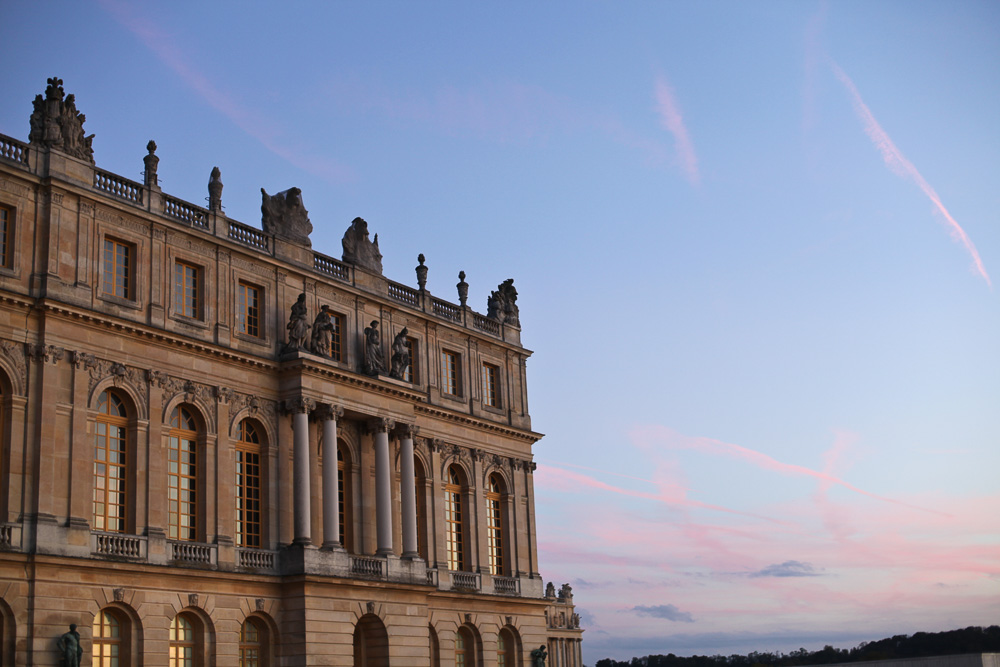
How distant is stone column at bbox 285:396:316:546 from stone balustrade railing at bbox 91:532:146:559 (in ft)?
18.4

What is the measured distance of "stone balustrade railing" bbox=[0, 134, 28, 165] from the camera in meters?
30.9

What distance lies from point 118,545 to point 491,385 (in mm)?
20220

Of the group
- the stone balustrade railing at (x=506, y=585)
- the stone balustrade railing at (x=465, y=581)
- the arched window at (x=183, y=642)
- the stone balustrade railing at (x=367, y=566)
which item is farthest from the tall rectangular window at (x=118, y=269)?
the stone balustrade railing at (x=506, y=585)

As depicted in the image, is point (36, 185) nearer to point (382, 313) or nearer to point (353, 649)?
point (382, 313)

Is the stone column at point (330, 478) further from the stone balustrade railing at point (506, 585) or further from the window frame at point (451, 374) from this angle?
the stone balustrade railing at point (506, 585)

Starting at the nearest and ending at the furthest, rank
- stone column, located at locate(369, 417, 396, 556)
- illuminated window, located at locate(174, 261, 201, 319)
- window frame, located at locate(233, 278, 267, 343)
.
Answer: illuminated window, located at locate(174, 261, 201, 319) → window frame, located at locate(233, 278, 267, 343) → stone column, located at locate(369, 417, 396, 556)

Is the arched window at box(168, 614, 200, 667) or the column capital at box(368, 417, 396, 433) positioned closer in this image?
the arched window at box(168, 614, 200, 667)

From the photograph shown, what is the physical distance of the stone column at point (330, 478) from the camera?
1464 inches

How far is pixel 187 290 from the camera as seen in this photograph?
3538cm

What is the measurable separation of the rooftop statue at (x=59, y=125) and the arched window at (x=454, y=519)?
61.3 ft

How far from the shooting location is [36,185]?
103 feet

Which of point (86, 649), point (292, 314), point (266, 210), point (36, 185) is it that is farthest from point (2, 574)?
point (266, 210)

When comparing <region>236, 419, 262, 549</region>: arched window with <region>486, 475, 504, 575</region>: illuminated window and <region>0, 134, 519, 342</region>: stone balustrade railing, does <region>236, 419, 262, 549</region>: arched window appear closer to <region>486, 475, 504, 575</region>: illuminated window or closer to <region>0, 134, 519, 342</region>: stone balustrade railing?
<region>0, 134, 519, 342</region>: stone balustrade railing

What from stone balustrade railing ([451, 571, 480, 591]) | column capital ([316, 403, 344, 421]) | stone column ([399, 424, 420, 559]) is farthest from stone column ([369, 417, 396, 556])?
stone balustrade railing ([451, 571, 480, 591])
